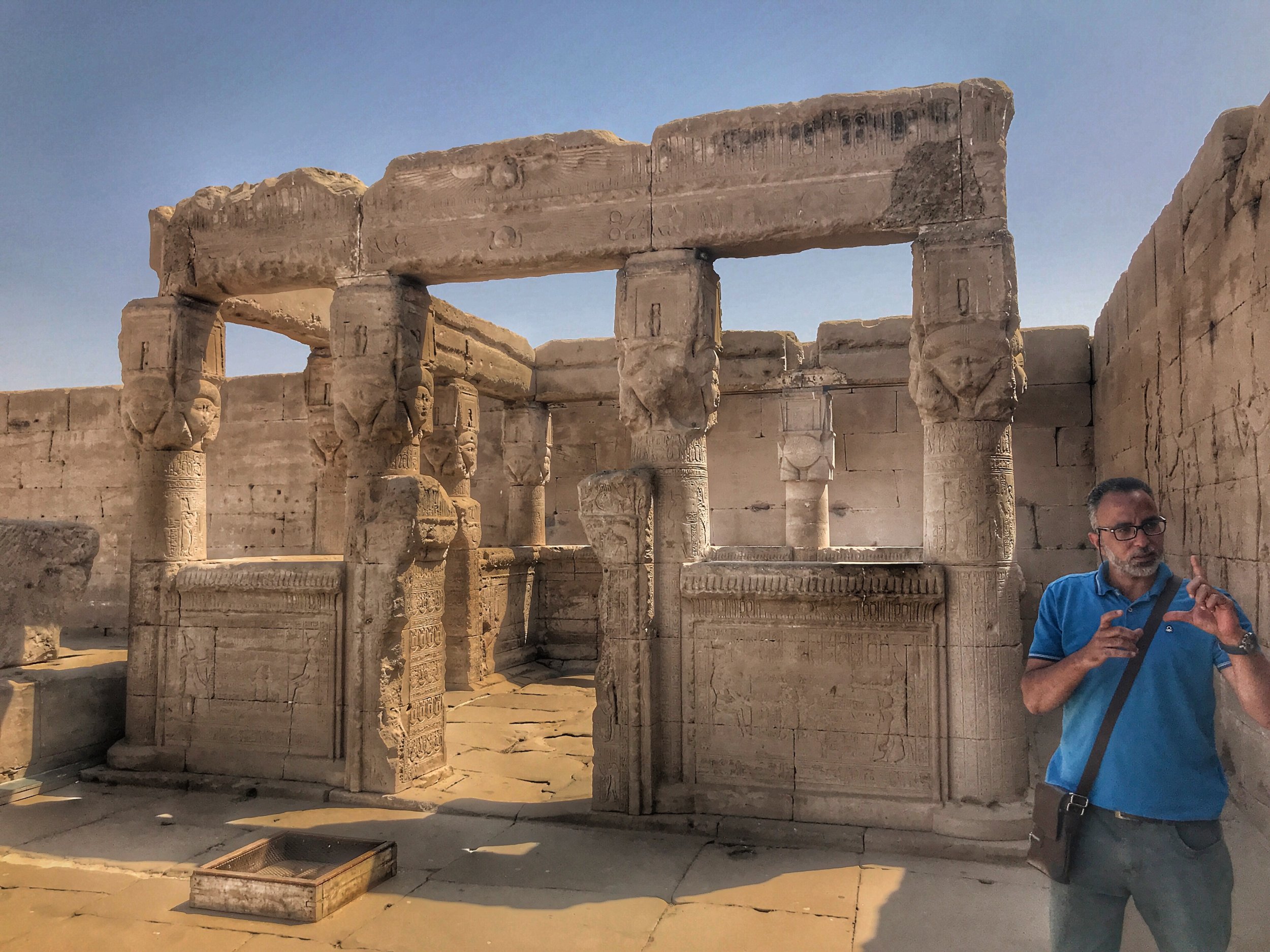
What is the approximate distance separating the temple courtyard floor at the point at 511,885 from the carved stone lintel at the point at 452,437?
4.28 metres

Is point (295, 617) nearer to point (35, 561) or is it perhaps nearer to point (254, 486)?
point (35, 561)

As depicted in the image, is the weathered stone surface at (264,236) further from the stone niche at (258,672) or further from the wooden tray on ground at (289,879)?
the wooden tray on ground at (289,879)

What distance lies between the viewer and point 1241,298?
4230 millimetres

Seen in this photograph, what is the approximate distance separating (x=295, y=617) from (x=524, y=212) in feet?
10.1

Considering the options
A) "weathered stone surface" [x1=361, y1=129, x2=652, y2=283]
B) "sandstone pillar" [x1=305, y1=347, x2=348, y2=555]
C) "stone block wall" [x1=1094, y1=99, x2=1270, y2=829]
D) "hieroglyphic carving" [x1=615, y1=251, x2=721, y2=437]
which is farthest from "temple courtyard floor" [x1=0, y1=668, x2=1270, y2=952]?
"sandstone pillar" [x1=305, y1=347, x2=348, y2=555]

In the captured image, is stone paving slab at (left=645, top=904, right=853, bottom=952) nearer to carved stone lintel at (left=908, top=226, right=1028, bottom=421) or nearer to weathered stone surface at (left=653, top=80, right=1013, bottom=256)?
carved stone lintel at (left=908, top=226, right=1028, bottom=421)

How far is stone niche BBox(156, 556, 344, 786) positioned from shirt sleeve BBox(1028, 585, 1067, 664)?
4.52m

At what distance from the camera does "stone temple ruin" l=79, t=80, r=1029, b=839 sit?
4699 mm

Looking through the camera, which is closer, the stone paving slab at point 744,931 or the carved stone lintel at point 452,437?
the stone paving slab at point 744,931

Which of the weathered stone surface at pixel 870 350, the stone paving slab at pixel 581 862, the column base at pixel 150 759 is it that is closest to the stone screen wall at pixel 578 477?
the weathered stone surface at pixel 870 350

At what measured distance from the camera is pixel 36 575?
6242 mm

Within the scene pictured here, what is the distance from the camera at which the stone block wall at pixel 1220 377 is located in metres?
4.00

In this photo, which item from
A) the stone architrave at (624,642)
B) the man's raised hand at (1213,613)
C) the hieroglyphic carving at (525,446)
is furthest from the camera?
the hieroglyphic carving at (525,446)

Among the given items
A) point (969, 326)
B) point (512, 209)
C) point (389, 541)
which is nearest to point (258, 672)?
point (389, 541)
